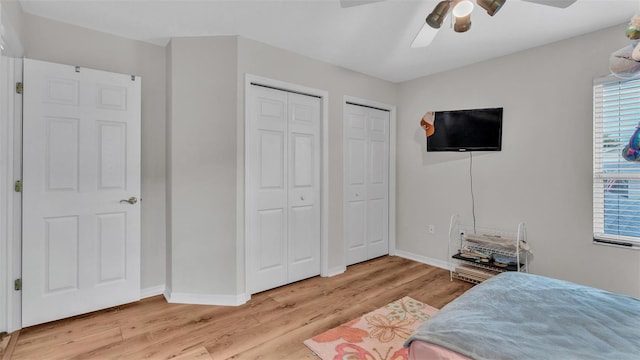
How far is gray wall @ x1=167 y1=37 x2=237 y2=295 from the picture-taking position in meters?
2.58

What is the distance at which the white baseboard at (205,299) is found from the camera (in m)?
2.57

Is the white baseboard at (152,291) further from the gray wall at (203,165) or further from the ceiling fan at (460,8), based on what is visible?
the ceiling fan at (460,8)

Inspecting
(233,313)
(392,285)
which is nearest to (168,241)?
(233,313)

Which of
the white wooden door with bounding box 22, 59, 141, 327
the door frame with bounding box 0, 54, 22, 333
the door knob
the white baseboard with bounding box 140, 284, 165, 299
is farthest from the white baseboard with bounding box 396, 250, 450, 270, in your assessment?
the door frame with bounding box 0, 54, 22, 333

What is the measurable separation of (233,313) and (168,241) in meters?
0.93

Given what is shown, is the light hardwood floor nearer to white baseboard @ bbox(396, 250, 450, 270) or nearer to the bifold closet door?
the bifold closet door

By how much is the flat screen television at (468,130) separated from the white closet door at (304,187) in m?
1.48

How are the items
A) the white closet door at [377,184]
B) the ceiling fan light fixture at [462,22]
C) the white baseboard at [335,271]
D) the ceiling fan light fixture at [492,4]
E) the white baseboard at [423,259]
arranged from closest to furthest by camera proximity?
the ceiling fan light fixture at [492,4] < the ceiling fan light fixture at [462,22] < the white baseboard at [335,271] < the white baseboard at [423,259] < the white closet door at [377,184]

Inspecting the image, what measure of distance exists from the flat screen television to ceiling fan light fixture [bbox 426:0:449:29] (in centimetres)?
179

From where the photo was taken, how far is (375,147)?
3861 mm

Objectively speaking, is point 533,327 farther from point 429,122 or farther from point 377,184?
point 377,184

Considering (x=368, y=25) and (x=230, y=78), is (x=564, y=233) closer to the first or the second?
(x=368, y=25)

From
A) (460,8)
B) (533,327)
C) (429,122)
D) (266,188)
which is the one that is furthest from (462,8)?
(266,188)

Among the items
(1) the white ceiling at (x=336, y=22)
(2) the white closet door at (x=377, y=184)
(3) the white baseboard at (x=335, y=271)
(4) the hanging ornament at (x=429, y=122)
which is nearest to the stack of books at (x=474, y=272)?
(2) the white closet door at (x=377, y=184)
